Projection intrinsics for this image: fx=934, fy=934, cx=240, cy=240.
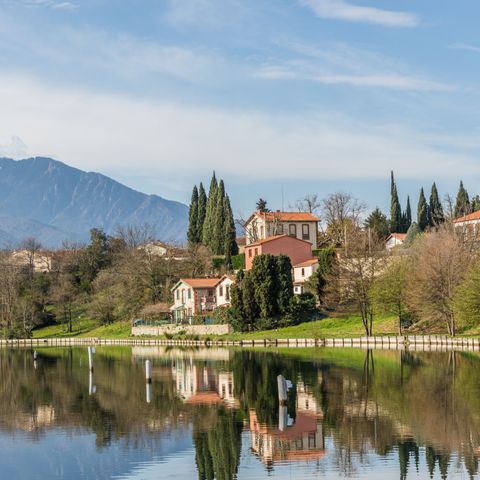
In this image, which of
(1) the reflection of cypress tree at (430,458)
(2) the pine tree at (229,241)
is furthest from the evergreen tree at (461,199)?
(1) the reflection of cypress tree at (430,458)

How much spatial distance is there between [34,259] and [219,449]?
152 m

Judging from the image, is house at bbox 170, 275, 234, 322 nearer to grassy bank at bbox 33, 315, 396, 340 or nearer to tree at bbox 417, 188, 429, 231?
grassy bank at bbox 33, 315, 396, 340

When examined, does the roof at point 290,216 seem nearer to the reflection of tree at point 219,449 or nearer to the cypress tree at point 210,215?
the cypress tree at point 210,215

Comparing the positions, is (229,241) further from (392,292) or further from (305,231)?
(392,292)

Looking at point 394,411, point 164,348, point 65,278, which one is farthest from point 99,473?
point 65,278

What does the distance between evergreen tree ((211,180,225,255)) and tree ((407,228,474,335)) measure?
62.4 metres

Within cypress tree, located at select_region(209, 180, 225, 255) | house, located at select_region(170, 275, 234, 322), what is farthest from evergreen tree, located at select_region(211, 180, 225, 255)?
house, located at select_region(170, 275, 234, 322)

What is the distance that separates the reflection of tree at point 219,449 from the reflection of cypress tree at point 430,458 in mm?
6724

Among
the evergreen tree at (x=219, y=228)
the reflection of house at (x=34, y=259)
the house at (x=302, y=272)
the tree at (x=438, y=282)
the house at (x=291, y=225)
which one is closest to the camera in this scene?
the tree at (x=438, y=282)

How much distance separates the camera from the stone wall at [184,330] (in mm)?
112588

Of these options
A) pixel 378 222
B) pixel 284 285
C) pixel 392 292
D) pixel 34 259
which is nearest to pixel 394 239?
pixel 378 222

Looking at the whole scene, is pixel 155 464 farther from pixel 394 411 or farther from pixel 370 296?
pixel 370 296

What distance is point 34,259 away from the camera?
183m

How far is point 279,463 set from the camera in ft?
111
